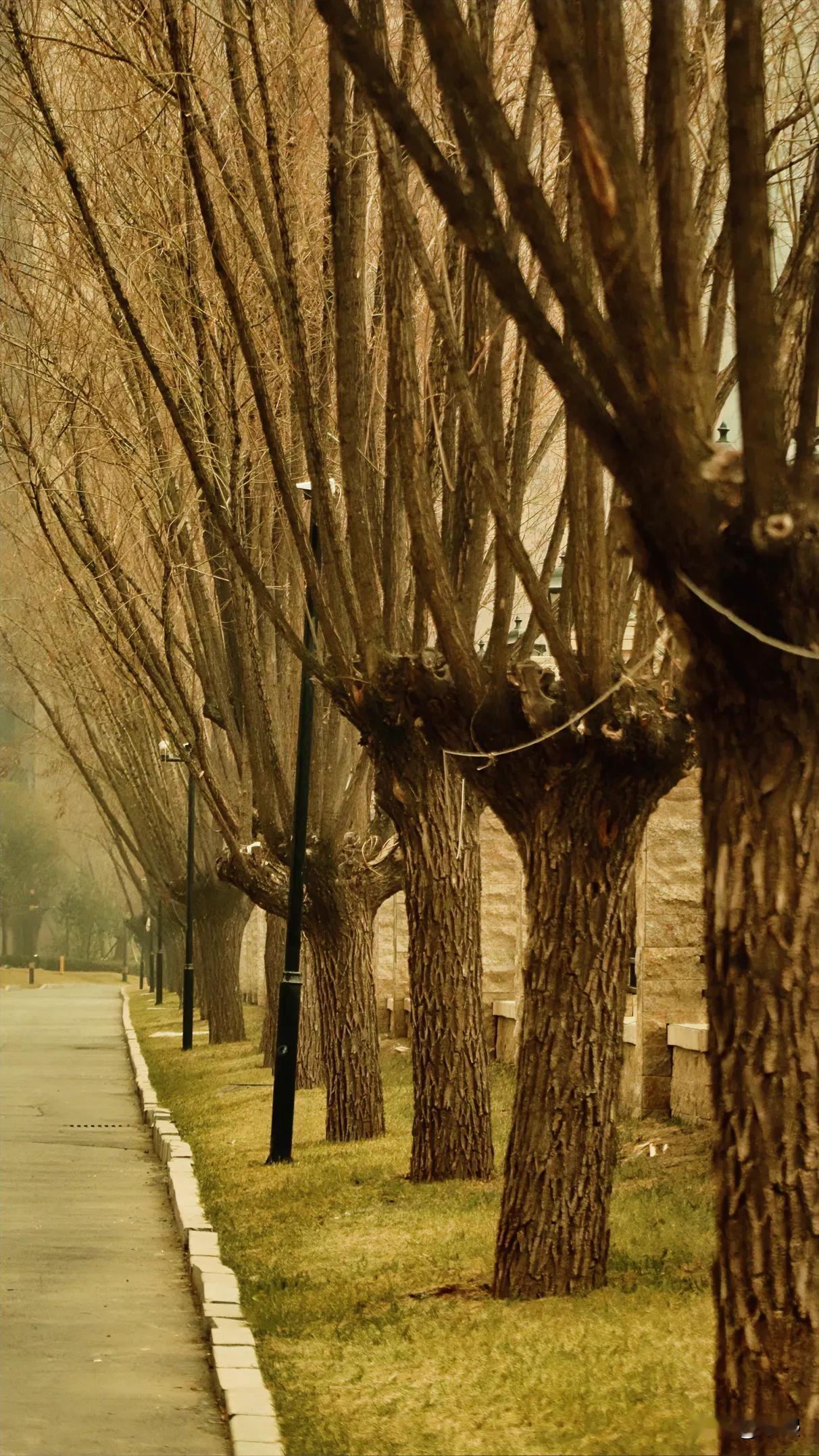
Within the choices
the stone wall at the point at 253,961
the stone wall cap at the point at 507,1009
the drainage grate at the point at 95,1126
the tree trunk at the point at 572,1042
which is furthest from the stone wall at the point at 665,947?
the stone wall at the point at 253,961

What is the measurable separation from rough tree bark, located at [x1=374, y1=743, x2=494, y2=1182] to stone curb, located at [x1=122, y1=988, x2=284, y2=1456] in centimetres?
165

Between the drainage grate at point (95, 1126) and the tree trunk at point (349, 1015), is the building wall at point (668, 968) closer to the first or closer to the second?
the tree trunk at point (349, 1015)

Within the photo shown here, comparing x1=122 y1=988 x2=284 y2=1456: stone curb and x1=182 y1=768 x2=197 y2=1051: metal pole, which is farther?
x1=182 y1=768 x2=197 y2=1051: metal pole

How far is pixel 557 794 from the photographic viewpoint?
932 centimetres

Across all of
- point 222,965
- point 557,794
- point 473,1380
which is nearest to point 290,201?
point 557,794

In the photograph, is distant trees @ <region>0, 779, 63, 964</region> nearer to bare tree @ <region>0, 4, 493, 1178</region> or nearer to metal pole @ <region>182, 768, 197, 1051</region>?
metal pole @ <region>182, 768, 197, 1051</region>

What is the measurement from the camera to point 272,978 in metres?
23.6

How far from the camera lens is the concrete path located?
737 centimetres

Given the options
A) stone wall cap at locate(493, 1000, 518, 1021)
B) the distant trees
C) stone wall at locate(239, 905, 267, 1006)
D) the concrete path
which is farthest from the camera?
the distant trees

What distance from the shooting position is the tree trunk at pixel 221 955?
31750 mm

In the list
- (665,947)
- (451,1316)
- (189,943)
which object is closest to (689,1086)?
(665,947)

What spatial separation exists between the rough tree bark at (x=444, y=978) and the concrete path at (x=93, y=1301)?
6.22ft

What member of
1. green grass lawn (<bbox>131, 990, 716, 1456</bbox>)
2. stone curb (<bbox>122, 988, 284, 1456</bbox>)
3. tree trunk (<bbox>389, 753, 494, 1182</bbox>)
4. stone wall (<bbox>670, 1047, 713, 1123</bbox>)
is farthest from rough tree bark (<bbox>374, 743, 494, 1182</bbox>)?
stone wall (<bbox>670, 1047, 713, 1123</bbox>)

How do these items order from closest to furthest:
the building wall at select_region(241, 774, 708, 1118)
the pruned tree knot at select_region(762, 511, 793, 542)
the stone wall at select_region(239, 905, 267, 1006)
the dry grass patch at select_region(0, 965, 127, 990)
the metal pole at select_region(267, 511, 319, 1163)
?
the pruned tree knot at select_region(762, 511, 793, 542), the building wall at select_region(241, 774, 708, 1118), the metal pole at select_region(267, 511, 319, 1163), the stone wall at select_region(239, 905, 267, 1006), the dry grass patch at select_region(0, 965, 127, 990)
